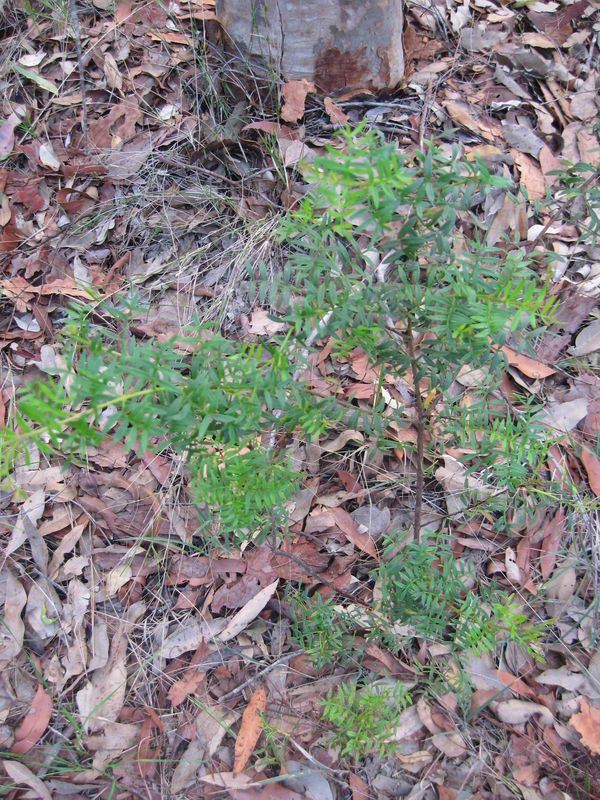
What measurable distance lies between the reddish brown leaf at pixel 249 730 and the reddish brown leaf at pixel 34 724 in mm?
624

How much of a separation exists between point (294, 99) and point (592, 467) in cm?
201

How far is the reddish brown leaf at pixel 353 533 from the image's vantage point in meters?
2.27

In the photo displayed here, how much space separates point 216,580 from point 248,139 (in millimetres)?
1922

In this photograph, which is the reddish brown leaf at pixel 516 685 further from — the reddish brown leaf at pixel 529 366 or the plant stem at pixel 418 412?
the reddish brown leaf at pixel 529 366

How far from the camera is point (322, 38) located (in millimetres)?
2740

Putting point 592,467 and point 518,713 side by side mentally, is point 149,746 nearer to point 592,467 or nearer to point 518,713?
point 518,713

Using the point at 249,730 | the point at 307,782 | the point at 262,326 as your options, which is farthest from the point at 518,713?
the point at 262,326

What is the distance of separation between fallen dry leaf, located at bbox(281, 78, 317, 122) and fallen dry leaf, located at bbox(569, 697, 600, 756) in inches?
100

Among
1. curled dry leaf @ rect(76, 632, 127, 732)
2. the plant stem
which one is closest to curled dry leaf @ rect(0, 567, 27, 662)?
curled dry leaf @ rect(76, 632, 127, 732)

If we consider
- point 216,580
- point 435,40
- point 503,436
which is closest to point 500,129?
point 435,40

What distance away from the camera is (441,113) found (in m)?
3.01

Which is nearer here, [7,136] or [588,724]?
[588,724]

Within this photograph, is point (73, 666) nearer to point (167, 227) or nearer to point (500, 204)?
point (167, 227)

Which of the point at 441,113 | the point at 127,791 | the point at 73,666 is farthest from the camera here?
the point at 441,113
